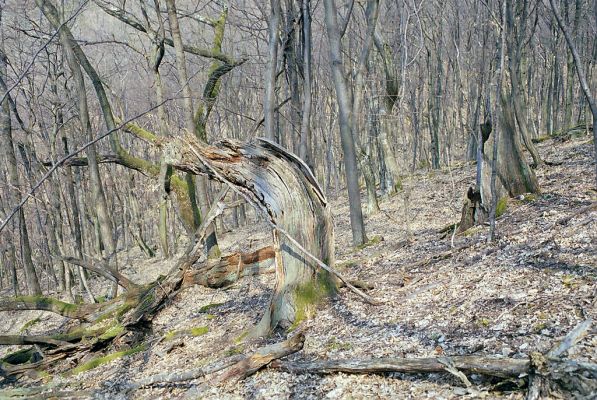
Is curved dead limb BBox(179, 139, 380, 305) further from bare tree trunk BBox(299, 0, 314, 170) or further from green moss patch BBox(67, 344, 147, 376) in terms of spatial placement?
bare tree trunk BBox(299, 0, 314, 170)

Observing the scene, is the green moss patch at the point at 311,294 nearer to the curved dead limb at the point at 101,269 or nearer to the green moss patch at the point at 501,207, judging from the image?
the green moss patch at the point at 501,207

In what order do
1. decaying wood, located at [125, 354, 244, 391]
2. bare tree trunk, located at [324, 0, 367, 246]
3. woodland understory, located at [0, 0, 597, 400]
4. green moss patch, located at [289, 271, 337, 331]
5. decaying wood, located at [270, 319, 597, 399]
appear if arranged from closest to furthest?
decaying wood, located at [270, 319, 597, 399] < woodland understory, located at [0, 0, 597, 400] < decaying wood, located at [125, 354, 244, 391] < green moss patch, located at [289, 271, 337, 331] < bare tree trunk, located at [324, 0, 367, 246]

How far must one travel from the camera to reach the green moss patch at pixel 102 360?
6.64m

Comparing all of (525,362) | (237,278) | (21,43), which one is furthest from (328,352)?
(21,43)

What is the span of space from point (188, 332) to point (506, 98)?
642 cm

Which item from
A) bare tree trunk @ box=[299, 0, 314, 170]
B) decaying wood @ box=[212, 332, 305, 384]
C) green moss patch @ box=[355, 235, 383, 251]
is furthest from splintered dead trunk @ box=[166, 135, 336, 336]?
bare tree trunk @ box=[299, 0, 314, 170]

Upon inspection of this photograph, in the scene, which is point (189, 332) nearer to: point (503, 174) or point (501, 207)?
point (501, 207)

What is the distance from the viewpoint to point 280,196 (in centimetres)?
573

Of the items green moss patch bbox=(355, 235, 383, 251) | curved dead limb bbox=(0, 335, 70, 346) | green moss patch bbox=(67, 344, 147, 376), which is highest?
green moss patch bbox=(355, 235, 383, 251)

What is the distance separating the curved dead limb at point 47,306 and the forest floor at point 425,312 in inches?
49.5

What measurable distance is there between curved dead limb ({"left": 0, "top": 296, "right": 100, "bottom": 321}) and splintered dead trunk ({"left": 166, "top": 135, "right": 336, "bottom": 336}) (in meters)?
3.63

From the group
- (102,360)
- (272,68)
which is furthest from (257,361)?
(272,68)

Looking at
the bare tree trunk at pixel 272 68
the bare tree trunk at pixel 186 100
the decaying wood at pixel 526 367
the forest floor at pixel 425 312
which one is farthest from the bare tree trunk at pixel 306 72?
the decaying wood at pixel 526 367

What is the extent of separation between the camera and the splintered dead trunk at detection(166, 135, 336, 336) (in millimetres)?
5715
